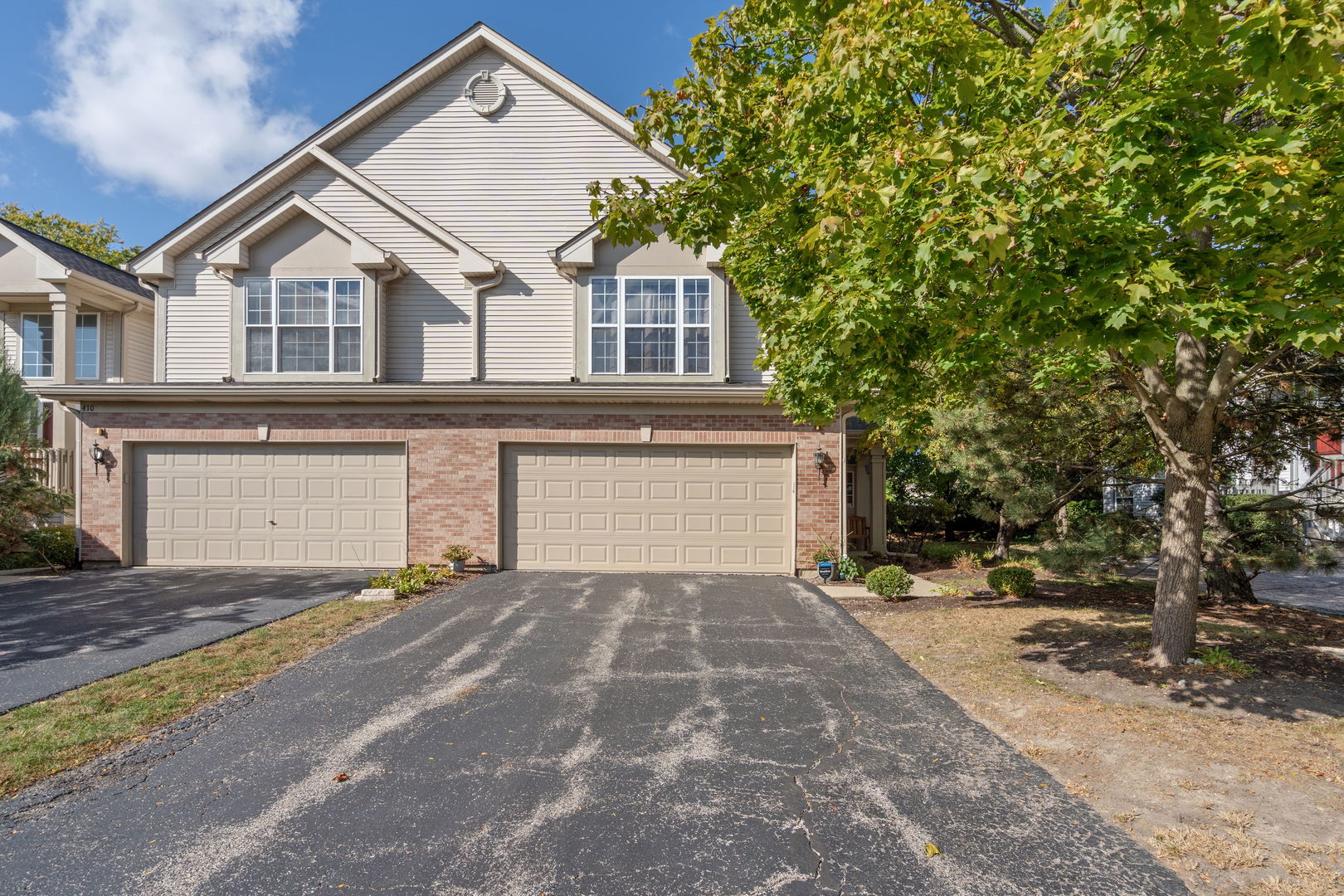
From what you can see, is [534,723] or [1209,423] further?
[1209,423]

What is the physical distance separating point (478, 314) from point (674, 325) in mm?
3983

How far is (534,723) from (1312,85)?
7.11m

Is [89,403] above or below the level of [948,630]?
above

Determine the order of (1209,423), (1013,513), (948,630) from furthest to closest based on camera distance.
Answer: (1013,513), (948,630), (1209,423)

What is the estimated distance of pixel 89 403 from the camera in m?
12.2

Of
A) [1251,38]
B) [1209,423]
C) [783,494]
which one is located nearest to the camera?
[1251,38]

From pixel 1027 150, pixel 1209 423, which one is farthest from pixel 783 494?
pixel 1027 150

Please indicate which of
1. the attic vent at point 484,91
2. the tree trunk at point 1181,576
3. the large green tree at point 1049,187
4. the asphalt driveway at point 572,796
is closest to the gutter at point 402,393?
the large green tree at point 1049,187

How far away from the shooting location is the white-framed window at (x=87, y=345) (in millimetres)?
16406

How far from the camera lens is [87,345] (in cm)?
1659

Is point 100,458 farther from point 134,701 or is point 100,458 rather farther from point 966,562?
point 966,562

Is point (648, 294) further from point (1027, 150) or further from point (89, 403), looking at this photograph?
point (89, 403)

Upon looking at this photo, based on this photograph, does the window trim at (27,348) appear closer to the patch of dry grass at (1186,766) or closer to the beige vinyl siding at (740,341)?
the beige vinyl siding at (740,341)

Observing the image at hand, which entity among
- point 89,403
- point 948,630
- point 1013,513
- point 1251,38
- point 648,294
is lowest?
point 948,630
